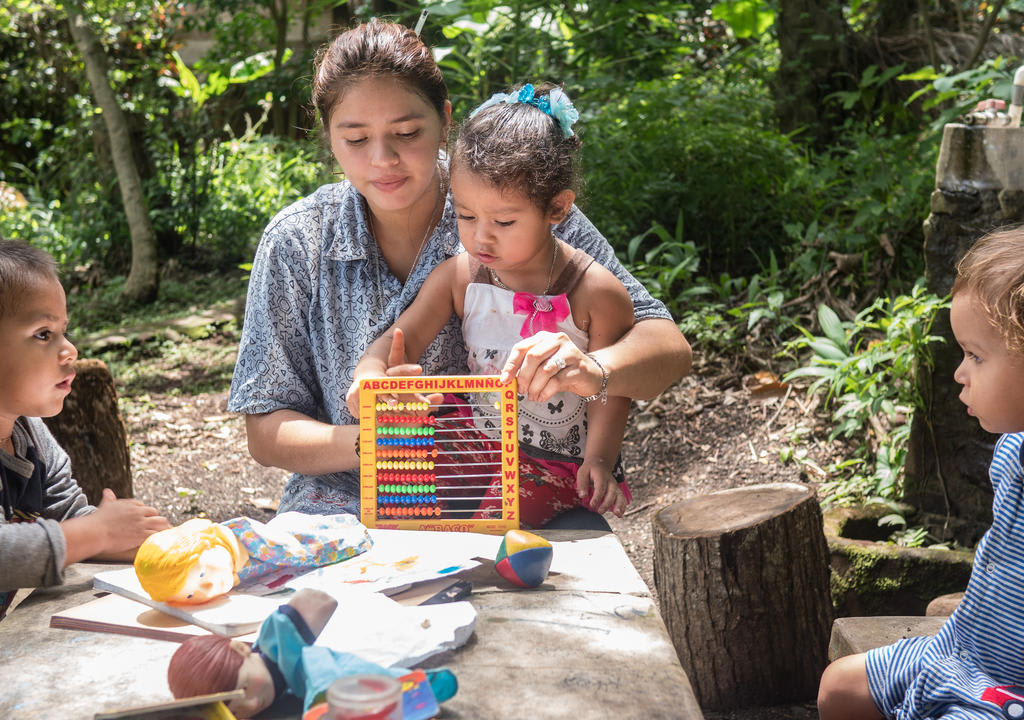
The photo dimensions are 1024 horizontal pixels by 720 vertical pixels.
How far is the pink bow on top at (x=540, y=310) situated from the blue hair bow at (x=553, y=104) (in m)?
0.42

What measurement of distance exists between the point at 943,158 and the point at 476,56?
3144mm

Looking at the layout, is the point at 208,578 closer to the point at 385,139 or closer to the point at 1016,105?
the point at 385,139

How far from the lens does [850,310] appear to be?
494 cm

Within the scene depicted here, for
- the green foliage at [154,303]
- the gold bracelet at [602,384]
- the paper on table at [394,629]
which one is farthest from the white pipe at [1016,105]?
the green foliage at [154,303]

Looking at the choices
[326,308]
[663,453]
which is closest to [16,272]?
[326,308]

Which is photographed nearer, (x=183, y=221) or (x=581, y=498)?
(x=581, y=498)

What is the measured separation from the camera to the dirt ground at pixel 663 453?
14.0ft

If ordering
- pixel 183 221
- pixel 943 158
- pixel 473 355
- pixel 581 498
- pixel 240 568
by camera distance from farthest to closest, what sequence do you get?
pixel 183 221 < pixel 943 158 < pixel 473 355 < pixel 581 498 < pixel 240 568

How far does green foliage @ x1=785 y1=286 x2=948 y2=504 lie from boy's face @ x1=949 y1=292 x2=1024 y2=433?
5.72ft

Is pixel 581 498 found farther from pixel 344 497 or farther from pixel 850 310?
pixel 850 310

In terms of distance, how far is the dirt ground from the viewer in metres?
4.26

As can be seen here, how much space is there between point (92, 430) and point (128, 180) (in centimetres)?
527

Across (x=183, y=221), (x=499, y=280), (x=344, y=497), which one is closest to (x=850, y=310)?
(x=499, y=280)

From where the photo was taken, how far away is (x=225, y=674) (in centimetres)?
126
